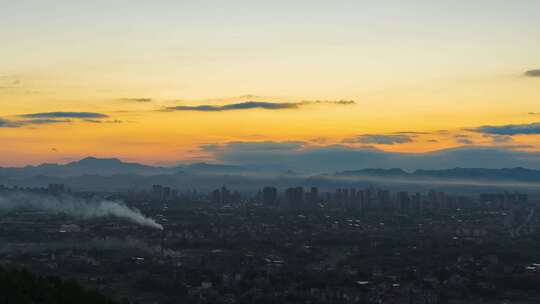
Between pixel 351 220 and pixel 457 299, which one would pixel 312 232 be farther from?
pixel 457 299

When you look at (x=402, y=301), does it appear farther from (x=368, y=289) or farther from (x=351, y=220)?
(x=351, y=220)

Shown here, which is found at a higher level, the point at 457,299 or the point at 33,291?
the point at 33,291

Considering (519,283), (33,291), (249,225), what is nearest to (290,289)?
(519,283)

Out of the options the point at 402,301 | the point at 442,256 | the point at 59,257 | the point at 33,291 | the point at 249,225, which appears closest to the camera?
the point at 33,291

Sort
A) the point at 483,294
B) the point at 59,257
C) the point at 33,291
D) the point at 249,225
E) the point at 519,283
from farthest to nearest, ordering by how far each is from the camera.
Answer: the point at 249,225 < the point at 59,257 < the point at 519,283 < the point at 483,294 < the point at 33,291

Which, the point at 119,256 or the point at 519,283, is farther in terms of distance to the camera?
the point at 119,256

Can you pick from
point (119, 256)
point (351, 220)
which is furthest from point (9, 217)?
point (351, 220)
